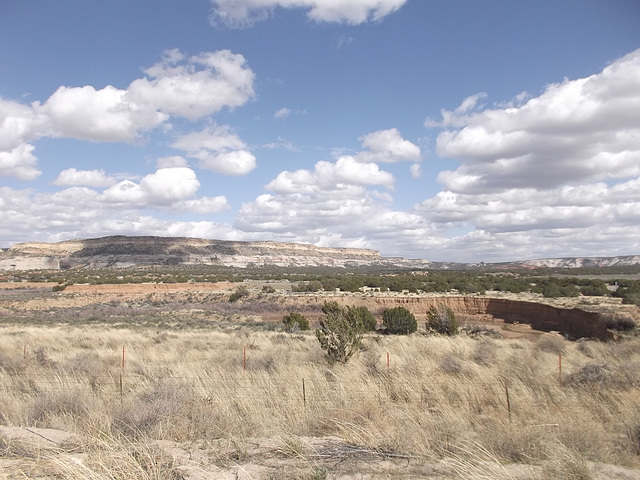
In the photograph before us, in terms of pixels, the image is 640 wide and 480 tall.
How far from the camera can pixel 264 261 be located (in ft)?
533

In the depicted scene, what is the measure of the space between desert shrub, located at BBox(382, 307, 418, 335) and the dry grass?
16.1 metres

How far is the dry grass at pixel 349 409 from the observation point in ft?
16.4

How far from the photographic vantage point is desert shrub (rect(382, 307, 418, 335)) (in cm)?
2827

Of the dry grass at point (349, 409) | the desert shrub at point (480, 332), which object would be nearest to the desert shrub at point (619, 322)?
the desert shrub at point (480, 332)

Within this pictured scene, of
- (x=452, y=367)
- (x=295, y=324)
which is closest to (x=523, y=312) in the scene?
(x=295, y=324)

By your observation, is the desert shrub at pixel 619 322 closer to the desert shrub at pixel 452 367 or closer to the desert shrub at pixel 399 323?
the desert shrub at pixel 399 323

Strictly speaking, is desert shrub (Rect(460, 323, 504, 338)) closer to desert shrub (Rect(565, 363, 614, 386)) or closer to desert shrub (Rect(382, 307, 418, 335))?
desert shrub (Rect(382, 307, 418, 335))

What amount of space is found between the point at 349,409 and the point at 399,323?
2259 cm

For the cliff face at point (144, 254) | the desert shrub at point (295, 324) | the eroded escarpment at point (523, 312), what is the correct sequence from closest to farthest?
the desert shrub at point (295, 324)
the eroded escarpment at point (523, 312)
the cliff face at point (144, 254)

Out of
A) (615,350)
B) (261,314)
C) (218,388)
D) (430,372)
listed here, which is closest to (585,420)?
(430,372)

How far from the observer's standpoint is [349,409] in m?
6.68

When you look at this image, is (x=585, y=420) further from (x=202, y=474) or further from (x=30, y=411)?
(x=30, y=411)

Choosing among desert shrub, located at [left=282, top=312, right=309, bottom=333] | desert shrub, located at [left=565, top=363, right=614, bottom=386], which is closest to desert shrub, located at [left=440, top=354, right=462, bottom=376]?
desert shrub, located at [left=565, top=363, right=614, bottom=386]

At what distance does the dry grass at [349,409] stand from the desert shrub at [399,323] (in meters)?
16.1
